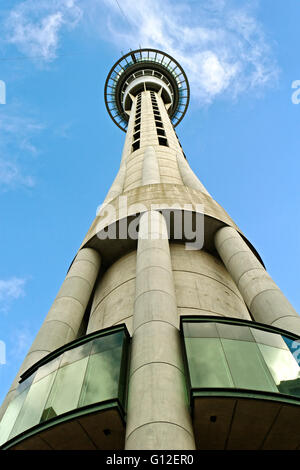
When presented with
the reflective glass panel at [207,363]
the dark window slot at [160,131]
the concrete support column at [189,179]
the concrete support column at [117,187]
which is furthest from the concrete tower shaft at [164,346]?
the dark window slot at [160,131]

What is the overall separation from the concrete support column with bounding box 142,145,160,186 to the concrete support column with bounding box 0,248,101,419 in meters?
7.76

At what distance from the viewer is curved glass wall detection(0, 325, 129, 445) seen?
10.8 m

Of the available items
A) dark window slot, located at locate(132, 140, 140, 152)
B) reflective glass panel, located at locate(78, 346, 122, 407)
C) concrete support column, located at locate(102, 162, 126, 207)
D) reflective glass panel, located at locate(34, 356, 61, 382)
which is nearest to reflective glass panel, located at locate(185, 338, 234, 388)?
reflective glass panel, located at locate(78, 346, 122, 407)

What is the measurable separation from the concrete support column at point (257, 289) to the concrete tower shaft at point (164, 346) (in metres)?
0.05

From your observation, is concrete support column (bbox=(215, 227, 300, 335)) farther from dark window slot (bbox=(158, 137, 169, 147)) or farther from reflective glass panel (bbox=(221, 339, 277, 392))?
dark window slot (bbox=(158, 137, 169, 147))

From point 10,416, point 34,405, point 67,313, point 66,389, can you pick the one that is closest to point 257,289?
point 67,313

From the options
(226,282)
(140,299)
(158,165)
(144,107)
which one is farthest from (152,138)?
(140,299)

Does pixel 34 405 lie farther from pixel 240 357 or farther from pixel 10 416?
pixel 240 357

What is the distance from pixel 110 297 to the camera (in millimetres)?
19734

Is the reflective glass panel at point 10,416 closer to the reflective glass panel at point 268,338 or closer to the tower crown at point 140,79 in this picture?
the reflective glass panel at point 268,338

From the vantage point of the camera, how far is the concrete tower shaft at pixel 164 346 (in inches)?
397

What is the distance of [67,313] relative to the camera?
1736 centimetres
